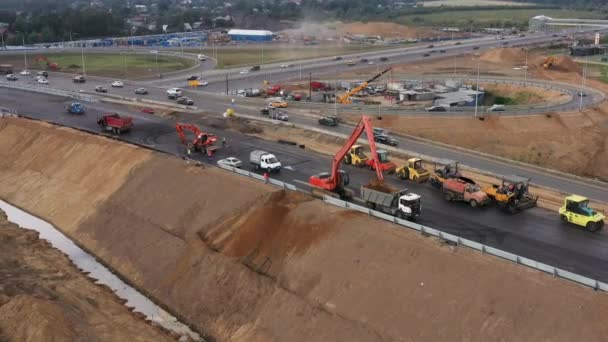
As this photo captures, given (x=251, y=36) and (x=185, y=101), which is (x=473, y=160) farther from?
(x=251, y=36)

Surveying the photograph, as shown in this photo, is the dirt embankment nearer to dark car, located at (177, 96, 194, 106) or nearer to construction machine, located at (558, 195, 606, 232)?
construction machine, located at (558, 195, 606, 232)

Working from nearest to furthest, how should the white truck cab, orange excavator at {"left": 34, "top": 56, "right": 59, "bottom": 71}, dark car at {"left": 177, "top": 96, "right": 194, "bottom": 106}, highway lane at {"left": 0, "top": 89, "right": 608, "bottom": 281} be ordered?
highway lane at {"left": 0, "top": 89, "right": 608, "bottom": 281} → the white truck cab → dark car at {"left": 177, "top": 96, "right": 194, "bottom": 106} → orange excavator at {"left": 34, "top": 56, "right": 59, "bottom": 71}

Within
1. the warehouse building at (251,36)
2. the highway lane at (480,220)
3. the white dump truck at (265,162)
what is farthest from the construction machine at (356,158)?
the warehouse building at (251,36)

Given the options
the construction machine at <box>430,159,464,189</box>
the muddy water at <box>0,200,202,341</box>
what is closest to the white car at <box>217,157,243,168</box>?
the muddy water at <box>0,200,202,341</box>

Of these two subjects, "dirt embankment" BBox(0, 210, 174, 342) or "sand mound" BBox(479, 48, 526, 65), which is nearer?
"dirt embankment" BBox(0, 210, 174, 342)

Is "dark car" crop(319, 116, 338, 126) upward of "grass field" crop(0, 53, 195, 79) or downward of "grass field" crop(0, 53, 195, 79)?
downward

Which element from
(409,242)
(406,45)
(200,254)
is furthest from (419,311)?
(406,45)
